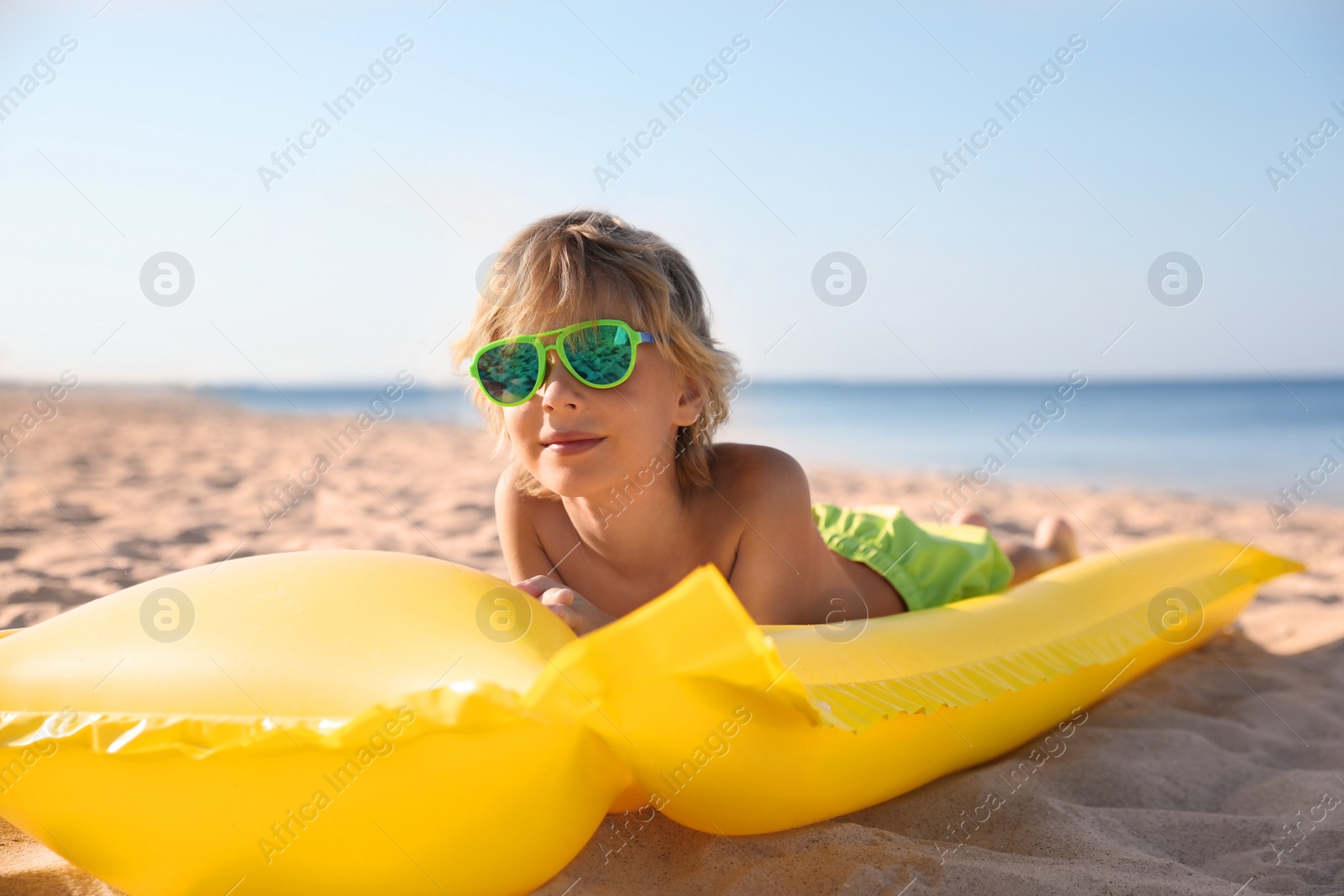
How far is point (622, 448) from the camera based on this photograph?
79.1 inches

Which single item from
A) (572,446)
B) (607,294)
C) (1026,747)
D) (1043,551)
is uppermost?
(1043,551)

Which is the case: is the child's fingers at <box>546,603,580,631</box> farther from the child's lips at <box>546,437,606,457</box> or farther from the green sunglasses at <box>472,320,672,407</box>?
the green sunglasses at <box>472,320,672,407</box>

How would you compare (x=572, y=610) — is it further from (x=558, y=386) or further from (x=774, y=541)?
(x=774, y=541)

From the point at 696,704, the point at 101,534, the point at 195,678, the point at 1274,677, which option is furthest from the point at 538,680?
the point at 101,534

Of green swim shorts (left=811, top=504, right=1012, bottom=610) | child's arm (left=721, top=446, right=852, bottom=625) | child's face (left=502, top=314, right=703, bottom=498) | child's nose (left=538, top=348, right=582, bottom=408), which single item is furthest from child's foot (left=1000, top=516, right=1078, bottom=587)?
child's nose (left=538, top=348, right=582, bottom=408)

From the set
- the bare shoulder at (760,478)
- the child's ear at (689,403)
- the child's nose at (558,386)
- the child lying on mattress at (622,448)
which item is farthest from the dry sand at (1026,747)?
the child's ear at (689,403)

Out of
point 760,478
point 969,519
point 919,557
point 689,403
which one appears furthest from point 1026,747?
point 969,519

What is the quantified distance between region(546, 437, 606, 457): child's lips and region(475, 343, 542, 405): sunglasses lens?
0.12 m

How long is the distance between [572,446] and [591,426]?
0.06 meters

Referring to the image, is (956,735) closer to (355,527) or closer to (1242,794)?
(1242,794)

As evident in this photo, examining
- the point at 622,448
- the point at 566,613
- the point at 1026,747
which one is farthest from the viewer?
the point at 1026,747

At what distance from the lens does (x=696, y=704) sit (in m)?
1.12

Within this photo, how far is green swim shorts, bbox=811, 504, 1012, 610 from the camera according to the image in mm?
2738

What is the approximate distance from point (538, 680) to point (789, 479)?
1183 millimetres
